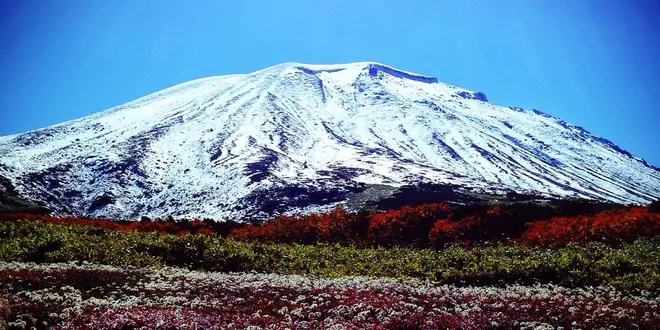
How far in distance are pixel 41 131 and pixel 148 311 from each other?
9382 cm

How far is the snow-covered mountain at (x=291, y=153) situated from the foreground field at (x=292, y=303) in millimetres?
35207

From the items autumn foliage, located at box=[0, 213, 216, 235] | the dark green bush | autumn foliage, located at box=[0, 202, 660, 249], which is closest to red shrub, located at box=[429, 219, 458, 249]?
autumn foliage, located at box=[0, 202, 660, 249]

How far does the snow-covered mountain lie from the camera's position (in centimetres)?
6028

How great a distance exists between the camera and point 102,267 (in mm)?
21688

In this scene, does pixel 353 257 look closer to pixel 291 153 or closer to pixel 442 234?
pixel 442 234

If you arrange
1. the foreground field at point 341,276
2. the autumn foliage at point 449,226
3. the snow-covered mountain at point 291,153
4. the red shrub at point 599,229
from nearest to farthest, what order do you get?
the foreground field at point 341,276
the red shrub at point 599,229
the autumn foliage at point 449,226
the snow-covered mountain at point 291,153

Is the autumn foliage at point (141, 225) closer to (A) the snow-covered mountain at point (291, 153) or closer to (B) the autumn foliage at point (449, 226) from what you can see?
(B) the autumn foliage at point (449, 226)

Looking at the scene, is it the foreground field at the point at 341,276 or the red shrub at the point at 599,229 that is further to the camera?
the red shrub at the point at 599,229

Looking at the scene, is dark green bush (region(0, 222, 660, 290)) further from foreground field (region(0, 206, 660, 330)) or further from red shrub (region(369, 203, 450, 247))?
red shrub (region(369, 203, 450, 247))

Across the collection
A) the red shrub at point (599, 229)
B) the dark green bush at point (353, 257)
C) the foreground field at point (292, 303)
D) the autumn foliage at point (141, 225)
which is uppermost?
the autumn foliage at point (141, 225)

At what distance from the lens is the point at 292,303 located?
598 inches

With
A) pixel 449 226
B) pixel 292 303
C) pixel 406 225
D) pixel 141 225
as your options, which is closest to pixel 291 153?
pixel 141 225

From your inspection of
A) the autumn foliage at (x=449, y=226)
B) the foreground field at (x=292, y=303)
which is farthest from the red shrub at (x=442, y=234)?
the foreground field at (x=292, y=303)

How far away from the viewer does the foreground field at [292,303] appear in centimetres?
1224
